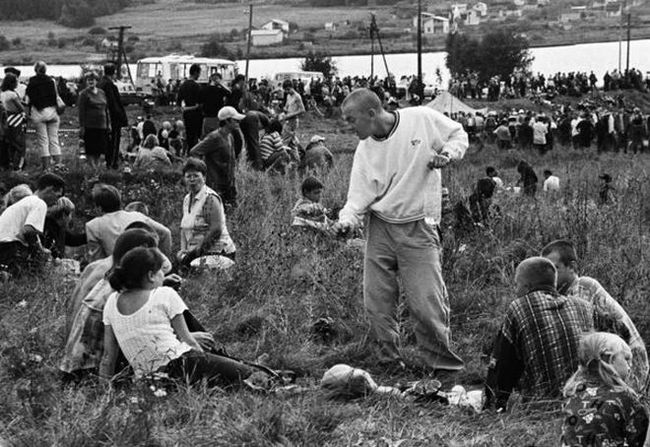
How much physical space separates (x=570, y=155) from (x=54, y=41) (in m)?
105

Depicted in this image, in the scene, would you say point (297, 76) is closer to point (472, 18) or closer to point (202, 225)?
point (202, 225)

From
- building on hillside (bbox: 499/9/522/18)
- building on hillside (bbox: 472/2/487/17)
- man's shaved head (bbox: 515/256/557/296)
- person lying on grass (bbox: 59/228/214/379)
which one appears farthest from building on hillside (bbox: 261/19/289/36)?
man's shaved head (bbox: 515/256/557/296)

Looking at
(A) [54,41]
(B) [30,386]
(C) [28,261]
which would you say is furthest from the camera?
(A) [54,41]

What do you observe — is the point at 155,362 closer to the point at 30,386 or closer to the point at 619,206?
the point at 30,386

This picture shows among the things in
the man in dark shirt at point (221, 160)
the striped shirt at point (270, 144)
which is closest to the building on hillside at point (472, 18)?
the striped shirt at point (270, 144)

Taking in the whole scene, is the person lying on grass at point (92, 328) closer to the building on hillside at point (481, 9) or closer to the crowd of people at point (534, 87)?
the crowd of people at point (534, 87)

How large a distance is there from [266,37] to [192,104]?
123 meters

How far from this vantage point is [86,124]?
13930mm

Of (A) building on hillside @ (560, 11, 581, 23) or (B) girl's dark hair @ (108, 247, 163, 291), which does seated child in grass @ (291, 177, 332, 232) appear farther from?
(A) building on hillside @ (560, 11, 581, 23)

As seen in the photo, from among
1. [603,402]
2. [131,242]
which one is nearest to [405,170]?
[131,242]

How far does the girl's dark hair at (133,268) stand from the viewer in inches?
237

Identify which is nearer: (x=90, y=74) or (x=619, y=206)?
(x=619, y=206)

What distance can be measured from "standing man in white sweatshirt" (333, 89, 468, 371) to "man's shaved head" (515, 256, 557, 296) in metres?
0.86

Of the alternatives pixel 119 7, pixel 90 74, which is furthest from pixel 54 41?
pixel 90 74
